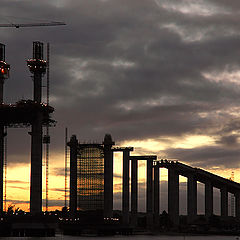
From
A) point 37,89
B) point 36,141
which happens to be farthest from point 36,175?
point 37,89

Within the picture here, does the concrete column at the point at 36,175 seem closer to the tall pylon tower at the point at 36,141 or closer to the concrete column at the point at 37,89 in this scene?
the tall pylon tower at the point at 36,141

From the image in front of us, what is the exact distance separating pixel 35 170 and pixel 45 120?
931 inches

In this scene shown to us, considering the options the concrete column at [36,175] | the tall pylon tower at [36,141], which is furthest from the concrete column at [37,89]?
the concrete column at [36,175]

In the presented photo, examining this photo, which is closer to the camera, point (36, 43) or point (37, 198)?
point (37, 198)

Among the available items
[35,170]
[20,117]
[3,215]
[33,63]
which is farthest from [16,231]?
[33,63]

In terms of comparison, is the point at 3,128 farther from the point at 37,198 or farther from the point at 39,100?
the point at 37,198

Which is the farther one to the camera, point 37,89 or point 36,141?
point 37,89

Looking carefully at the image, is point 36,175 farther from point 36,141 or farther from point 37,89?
point 37,89

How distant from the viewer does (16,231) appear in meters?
186

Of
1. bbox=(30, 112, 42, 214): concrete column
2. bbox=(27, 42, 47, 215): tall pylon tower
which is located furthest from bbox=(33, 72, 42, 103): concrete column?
bbox=(30, 112, 42, 214): concrete column

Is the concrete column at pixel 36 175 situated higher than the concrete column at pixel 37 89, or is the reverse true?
the concrete column at pixel 37 89

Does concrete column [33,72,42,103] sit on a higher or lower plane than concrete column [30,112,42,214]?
higher

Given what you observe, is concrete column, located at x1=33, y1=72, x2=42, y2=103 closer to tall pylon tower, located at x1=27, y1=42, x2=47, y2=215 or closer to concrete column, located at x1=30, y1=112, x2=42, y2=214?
tall pylon tower, located at x1=27, y1=42, x2=47, y2=215

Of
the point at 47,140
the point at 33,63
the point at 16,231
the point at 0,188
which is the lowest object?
the point at 16,231
